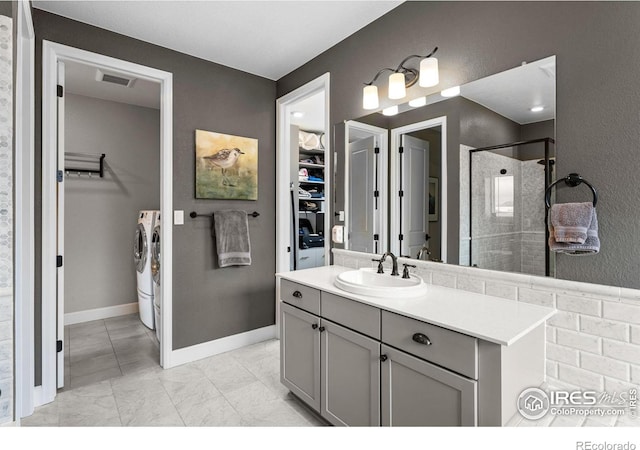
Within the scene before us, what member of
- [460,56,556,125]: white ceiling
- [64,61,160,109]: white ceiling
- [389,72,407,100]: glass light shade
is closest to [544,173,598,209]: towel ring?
[460,56,556,125]: white ceiling

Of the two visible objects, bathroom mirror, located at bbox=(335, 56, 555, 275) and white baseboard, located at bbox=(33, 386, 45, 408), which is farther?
white baseboard, located at bbox=(33, 386, 45, 408)

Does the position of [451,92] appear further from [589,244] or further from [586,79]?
[589,244]

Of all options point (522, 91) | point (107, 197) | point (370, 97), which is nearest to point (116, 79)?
point (107, 197)

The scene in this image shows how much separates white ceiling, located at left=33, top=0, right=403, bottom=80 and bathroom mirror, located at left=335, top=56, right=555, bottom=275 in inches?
27.2

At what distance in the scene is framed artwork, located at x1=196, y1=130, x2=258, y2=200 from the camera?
2.78 m

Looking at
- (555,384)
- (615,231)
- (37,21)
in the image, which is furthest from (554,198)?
(37,21)

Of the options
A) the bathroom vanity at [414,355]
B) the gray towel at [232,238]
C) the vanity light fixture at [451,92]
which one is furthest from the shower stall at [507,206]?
the gray towel at [232,238]

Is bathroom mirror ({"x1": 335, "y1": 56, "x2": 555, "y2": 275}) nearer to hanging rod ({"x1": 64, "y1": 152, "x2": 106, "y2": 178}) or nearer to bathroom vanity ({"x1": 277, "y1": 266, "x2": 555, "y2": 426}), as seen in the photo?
bathroom vanity ({"x1": 277, "y1": 266, "x2": 555, "y2": 426})

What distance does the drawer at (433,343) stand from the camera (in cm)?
118

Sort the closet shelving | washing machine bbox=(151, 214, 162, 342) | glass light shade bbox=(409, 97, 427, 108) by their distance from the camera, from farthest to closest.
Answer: the closet shelving → washing machine bbox=(151, 214, 162, 342) → glass light shade bbox=(409, 97, 427, 108)

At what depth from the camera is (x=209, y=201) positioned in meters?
2.85

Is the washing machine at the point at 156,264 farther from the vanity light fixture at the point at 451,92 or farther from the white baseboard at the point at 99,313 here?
the vanity light fixture at the point at 451,92

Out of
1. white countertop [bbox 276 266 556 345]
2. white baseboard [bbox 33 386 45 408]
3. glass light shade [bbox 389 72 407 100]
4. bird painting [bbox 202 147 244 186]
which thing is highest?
glass light shade [bbox 389 72 407 100]

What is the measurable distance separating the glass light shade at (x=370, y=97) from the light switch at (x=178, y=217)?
5.53ft
